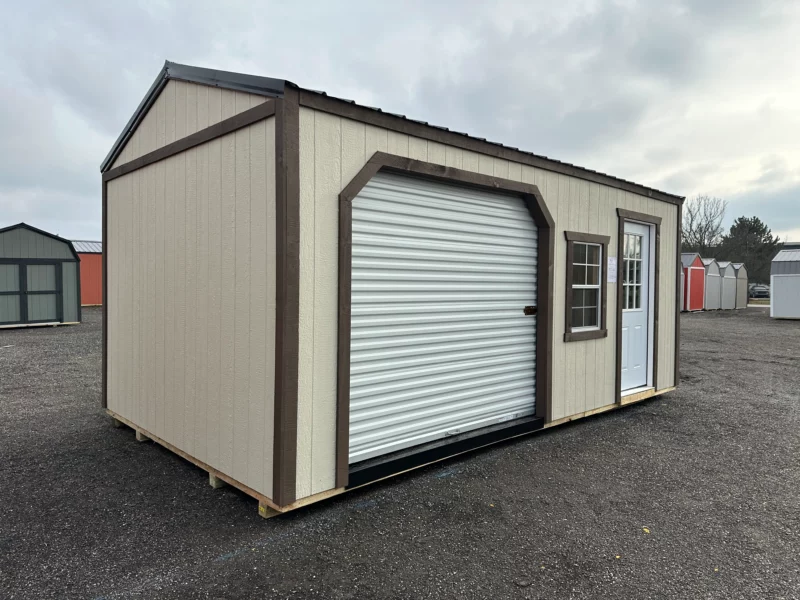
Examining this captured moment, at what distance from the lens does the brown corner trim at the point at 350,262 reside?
331 centimetres

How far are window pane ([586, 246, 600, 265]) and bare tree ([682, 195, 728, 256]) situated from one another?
1481 inches

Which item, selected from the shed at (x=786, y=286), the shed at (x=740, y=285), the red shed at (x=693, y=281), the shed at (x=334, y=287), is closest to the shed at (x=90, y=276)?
the shed at (x=334, y=287)

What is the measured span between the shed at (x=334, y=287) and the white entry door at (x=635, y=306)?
34 cm

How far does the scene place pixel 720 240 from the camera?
38594 millimetres

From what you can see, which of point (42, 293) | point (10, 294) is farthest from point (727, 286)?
point (10, 294)

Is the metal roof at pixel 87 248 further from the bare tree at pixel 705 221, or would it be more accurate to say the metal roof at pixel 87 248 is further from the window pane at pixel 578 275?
the bare tree at pixel 705 221

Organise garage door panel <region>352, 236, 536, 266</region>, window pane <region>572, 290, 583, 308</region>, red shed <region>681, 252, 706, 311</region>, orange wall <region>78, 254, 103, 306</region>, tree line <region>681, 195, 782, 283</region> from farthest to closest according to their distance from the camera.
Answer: tree line <region>681, 195, 782, 283</region> < red shed <region>681, 252, 706, 311</region> < orange wall <region>78, 254, 103, 306</region> < window pane <region>572, 290, 583, 308</region> < garage door panel <region>352, 236, 536, 266</region>

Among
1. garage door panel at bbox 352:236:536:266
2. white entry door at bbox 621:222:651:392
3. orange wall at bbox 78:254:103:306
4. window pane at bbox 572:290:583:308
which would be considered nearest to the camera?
garage door panel at bbox 352:236:536:266

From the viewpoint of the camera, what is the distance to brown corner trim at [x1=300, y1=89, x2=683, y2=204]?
3188 millimetres

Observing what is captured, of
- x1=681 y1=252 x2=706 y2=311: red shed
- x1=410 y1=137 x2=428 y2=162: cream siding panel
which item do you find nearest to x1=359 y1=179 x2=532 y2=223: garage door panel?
x1=410 y1=137 x2=428 y2=162: cream siding panel

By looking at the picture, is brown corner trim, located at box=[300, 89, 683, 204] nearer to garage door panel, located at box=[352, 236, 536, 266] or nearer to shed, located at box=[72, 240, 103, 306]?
garage door panel, located at box=[352, 236, 536, 266]

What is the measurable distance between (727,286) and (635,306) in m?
24.7

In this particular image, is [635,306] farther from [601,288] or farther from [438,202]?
[438,202]

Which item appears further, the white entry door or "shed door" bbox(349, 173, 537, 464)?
the white entry door
